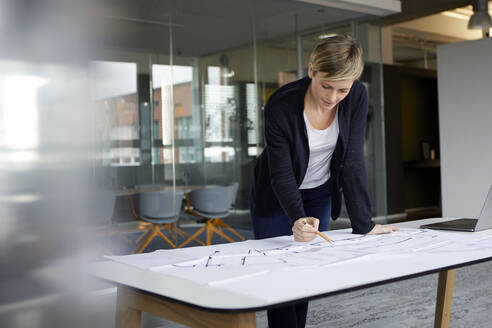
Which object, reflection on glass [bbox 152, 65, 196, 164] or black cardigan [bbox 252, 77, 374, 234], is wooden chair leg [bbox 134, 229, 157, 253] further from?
black cardigan [bbox 252, 77, 374, 234]

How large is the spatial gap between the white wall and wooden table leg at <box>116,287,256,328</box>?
18.2 feet

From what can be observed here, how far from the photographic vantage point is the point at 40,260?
432 cm

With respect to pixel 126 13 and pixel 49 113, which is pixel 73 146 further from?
pixel 126 13

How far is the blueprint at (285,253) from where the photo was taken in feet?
5.52

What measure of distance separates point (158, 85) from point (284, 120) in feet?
8.76

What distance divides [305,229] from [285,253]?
166 millimetres

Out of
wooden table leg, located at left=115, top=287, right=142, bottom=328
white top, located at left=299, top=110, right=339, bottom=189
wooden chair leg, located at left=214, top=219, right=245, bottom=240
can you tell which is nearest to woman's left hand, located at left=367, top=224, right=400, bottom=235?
white top, located at left=299, top=110, right=339, bottom=189

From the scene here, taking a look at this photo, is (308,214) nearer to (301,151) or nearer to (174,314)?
(301,151)

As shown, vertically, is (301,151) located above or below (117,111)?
below

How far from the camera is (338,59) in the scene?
2.12 metres

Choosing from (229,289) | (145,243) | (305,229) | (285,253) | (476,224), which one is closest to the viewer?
(229,289)

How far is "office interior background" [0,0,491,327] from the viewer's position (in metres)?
4.10

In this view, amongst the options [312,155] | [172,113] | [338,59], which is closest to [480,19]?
[172,113]

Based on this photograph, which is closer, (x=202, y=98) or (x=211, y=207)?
(x=202, y=98)
